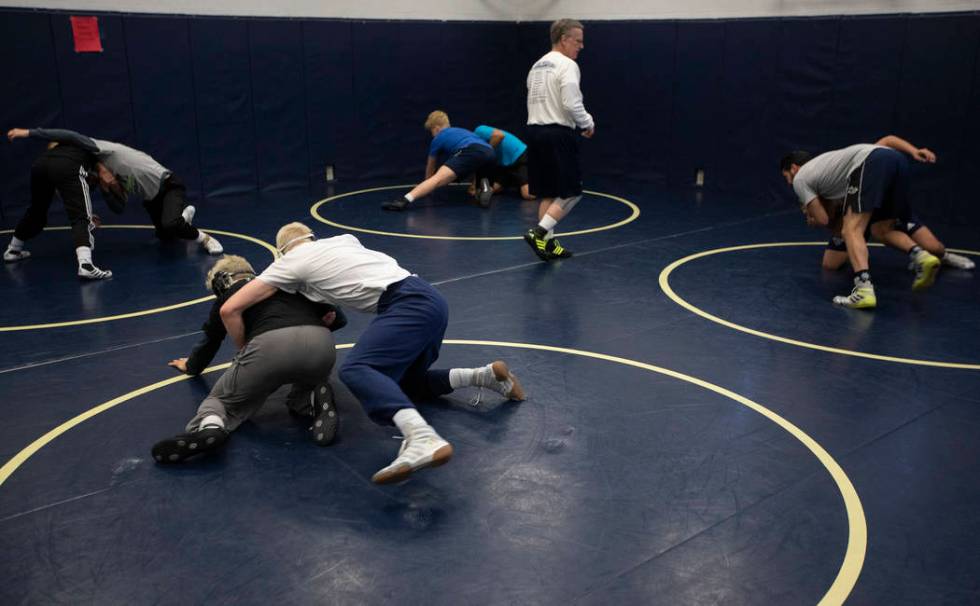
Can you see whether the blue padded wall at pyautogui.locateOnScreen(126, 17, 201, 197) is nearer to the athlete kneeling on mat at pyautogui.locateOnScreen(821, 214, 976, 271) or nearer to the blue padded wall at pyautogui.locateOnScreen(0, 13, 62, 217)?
the blue padded wall at pyautogui.locateOnScreen(0, 13, 62, 217)

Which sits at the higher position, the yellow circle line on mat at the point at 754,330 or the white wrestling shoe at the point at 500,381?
the white wrestling shoe at the point at 500,381

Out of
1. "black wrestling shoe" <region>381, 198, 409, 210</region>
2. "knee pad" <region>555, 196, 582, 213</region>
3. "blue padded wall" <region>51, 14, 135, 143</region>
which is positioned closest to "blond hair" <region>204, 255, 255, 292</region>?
"knee pad" <region>555, 196, 582, 213</region>

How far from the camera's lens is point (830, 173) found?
7.05 meters

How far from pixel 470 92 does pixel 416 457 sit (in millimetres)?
10657

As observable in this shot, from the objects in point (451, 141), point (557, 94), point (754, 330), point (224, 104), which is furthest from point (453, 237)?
point (224, 104)

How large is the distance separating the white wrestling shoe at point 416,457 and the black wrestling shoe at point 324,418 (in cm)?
58

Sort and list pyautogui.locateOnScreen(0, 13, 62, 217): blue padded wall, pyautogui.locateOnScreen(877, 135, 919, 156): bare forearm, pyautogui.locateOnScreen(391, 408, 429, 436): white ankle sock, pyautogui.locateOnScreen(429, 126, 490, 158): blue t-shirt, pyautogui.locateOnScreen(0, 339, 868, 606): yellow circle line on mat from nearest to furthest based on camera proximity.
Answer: pyautogui.locateOnScreen(0, 339, 868, 606): yellow circle line on mat, pyautogui.locateOnScreen(391, 408, 429, 436): white ankle sock, pyautogui.locateOnScreen(877, 135, 919, 156): bare forearm, pyautogui.locateOnScreen(0, 13, 62, 217): blue padded wall, pyautogui.locateOnScreen(429, 126, 490, 158): blue t-shirt

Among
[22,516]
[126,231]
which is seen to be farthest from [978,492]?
[126,231]

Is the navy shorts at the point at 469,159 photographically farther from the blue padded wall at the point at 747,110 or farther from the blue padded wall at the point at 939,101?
the blue padded wall at the point at 939,101

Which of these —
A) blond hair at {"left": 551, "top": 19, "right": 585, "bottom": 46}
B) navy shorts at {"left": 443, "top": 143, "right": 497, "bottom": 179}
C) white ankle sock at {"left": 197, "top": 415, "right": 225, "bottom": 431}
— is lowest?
white ankle sock at {"left": 197, "top": 415, "right": 225, "bottom": 431}

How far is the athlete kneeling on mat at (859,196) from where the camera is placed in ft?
22.3

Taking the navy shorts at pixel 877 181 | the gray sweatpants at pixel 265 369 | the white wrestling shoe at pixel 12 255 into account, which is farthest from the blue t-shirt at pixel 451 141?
the gray sweatpants at pixel 265 369

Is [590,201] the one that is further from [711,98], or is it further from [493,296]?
[493,296]

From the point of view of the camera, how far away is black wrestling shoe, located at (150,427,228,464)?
4.06 m
